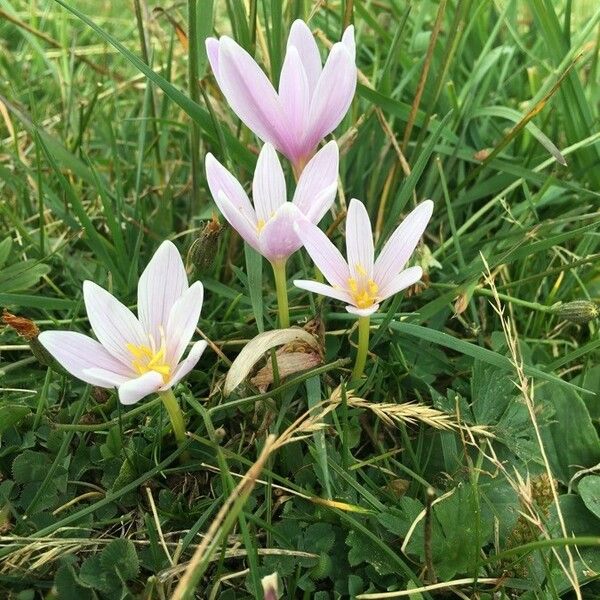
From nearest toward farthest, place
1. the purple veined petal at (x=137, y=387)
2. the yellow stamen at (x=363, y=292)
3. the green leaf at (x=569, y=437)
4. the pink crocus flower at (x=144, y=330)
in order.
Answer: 1. the purple veined petal at (x=137, y=387)
2. the pink crocus flower at (x=144, y=330)
3. the yellow stamen at (x=363, y=292)
4. the green leaf at (x=569, y=437)

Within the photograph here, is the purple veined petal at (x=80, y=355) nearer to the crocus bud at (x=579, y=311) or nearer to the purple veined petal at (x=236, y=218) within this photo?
the purple veined petal at (x=236, y=218)

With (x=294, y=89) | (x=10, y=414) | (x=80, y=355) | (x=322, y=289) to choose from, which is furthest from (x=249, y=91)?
(x=10, y=414)

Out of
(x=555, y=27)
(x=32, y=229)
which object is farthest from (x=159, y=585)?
(x=555, y=27)

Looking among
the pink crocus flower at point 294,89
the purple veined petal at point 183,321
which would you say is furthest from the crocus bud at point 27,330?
the pink crocus flower at point 294,89

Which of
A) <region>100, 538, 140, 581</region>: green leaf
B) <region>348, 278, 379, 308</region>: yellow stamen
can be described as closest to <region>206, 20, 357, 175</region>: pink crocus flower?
<region>348, 278, 379, 308</region>: yellow stamen

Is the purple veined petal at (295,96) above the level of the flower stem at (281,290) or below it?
above

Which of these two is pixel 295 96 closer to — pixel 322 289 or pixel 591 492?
pixel 322 289
